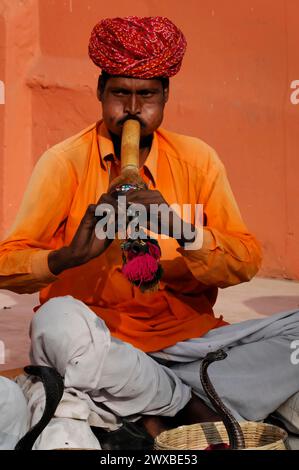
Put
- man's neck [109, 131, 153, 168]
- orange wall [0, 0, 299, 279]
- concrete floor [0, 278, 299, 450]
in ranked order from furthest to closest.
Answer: orange wall [0, 0, 299, 279] < concrete floor [0, 278, 299, 450] < man's neck [109, 131, 153, 168]

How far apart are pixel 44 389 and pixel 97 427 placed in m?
0.31

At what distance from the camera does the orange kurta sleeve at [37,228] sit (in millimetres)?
3678

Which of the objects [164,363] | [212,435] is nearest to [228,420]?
[212,435]

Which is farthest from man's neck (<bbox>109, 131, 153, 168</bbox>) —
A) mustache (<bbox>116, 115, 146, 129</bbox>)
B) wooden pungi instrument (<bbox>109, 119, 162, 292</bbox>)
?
wooden pungi instrument (<bbox>109, 119, 162, 292</bbox>)

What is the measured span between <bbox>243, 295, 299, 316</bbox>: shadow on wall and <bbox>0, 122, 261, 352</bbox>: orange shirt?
2801mm

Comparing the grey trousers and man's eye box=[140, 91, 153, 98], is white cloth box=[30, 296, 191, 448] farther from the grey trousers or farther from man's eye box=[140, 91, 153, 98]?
man's eye box=[140, 91, 153, 98]

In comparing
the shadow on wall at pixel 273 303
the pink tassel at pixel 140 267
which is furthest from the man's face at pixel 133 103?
the shadow on wall at pixel 273 303

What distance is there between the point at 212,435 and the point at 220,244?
70cm

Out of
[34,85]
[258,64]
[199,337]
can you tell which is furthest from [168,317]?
[34,85]

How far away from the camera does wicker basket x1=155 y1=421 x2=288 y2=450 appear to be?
3291 mm

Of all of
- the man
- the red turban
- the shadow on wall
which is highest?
the red turban

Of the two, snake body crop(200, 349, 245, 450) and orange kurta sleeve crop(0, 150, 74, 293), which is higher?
orange kurta sleeve crop(0, 150, 74, 293)
